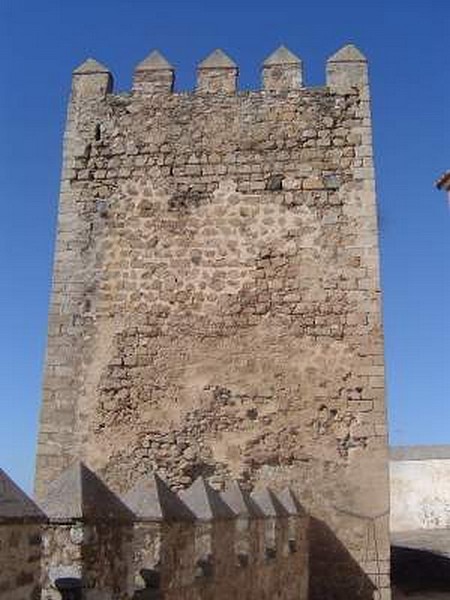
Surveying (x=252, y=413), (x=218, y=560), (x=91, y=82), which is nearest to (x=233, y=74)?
(x=91, y=82)

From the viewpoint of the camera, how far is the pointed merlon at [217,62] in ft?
30.9

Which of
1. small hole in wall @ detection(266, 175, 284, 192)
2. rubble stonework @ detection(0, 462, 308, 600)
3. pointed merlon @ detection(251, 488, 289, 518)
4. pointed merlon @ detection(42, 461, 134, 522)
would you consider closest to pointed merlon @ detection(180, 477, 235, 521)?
rubble stonework @ detection(0, 462, 308, 600)

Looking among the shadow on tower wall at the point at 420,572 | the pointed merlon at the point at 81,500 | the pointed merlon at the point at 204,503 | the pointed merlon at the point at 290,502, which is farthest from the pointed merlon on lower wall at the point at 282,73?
the shadow on tower wall at the point at 420,572

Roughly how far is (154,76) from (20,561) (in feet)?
25.7

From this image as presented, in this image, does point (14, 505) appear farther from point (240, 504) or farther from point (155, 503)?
point (240, 504)

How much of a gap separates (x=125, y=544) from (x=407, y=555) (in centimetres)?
1188

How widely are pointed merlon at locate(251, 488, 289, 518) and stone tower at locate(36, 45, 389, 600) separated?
107cm

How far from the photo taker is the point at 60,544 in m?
3.28

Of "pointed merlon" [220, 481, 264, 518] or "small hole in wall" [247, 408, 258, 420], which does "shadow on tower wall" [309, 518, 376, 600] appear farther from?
"pointed merlon" [220, 481, 264, 518]

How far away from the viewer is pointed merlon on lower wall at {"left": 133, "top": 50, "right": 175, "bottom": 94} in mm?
9445

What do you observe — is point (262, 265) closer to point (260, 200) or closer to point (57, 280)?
point (260, 200)

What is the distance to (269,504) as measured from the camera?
6.49 metres

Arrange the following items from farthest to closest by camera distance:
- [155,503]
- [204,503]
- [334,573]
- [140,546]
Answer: [334,573], [204,503], [140,546], [155,503]

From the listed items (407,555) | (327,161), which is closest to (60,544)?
(327,161)
